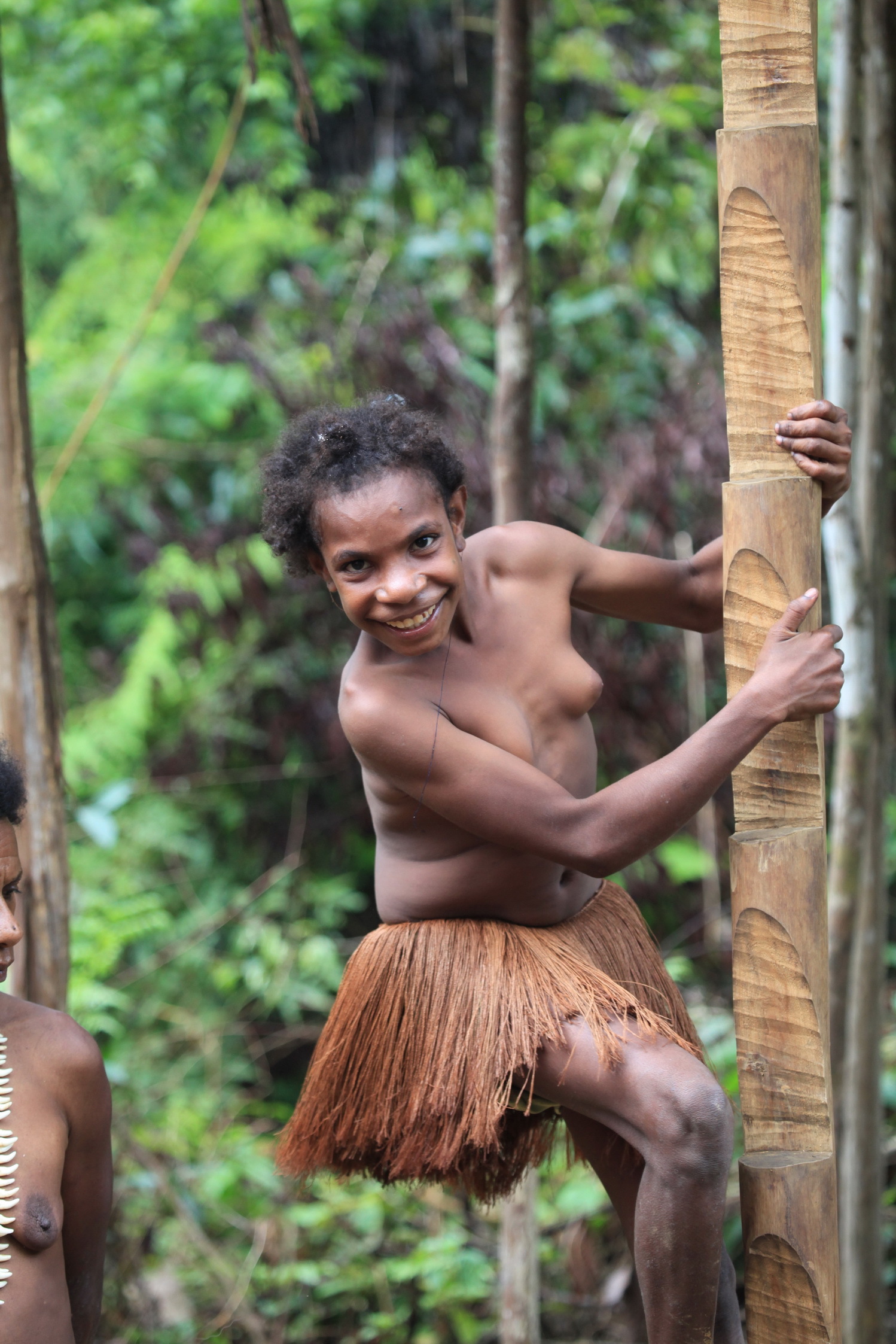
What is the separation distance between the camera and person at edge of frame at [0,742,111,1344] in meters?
1.66

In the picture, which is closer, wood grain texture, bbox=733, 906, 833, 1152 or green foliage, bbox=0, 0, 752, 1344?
wood grain texture, bbox=733, 906, 833, 1152

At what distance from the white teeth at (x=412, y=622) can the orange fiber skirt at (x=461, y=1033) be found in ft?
1.58

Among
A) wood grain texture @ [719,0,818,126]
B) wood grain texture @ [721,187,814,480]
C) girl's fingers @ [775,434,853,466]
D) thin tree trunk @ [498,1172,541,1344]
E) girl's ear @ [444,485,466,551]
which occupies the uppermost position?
wood grain texture @ [719,0,818,126]

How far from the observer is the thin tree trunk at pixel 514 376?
2980 millimetres

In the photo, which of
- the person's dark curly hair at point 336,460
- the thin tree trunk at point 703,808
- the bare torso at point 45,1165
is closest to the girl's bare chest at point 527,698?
the person's dark curly hair at point 336,460

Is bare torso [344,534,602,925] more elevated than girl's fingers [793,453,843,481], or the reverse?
girl's fingers [793,453,843,481]

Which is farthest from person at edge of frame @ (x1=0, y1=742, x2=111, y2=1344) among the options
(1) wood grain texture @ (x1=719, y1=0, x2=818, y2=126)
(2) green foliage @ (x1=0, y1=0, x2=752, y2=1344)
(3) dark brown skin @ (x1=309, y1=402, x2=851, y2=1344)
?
(2) green foliage @ (x1=0, y1=0, x2=752, y2=1344)

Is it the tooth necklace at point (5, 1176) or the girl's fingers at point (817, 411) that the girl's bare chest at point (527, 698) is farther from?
the tooth necklace at point (5, 1176)

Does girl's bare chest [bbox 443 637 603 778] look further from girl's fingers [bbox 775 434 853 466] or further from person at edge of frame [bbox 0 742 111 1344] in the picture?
person at edge of frame [bbox 0 742 111 1344]

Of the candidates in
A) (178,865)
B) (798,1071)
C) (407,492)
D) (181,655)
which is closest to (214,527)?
(181,655)

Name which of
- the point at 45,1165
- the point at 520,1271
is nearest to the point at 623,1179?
the point at 45,1165

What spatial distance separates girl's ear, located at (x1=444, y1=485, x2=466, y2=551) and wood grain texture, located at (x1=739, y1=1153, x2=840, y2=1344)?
994 mm

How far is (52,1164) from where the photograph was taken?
1752mm

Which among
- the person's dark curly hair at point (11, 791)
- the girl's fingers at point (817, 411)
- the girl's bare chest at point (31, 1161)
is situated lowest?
the girl's bare chest at point (31, 1161)
